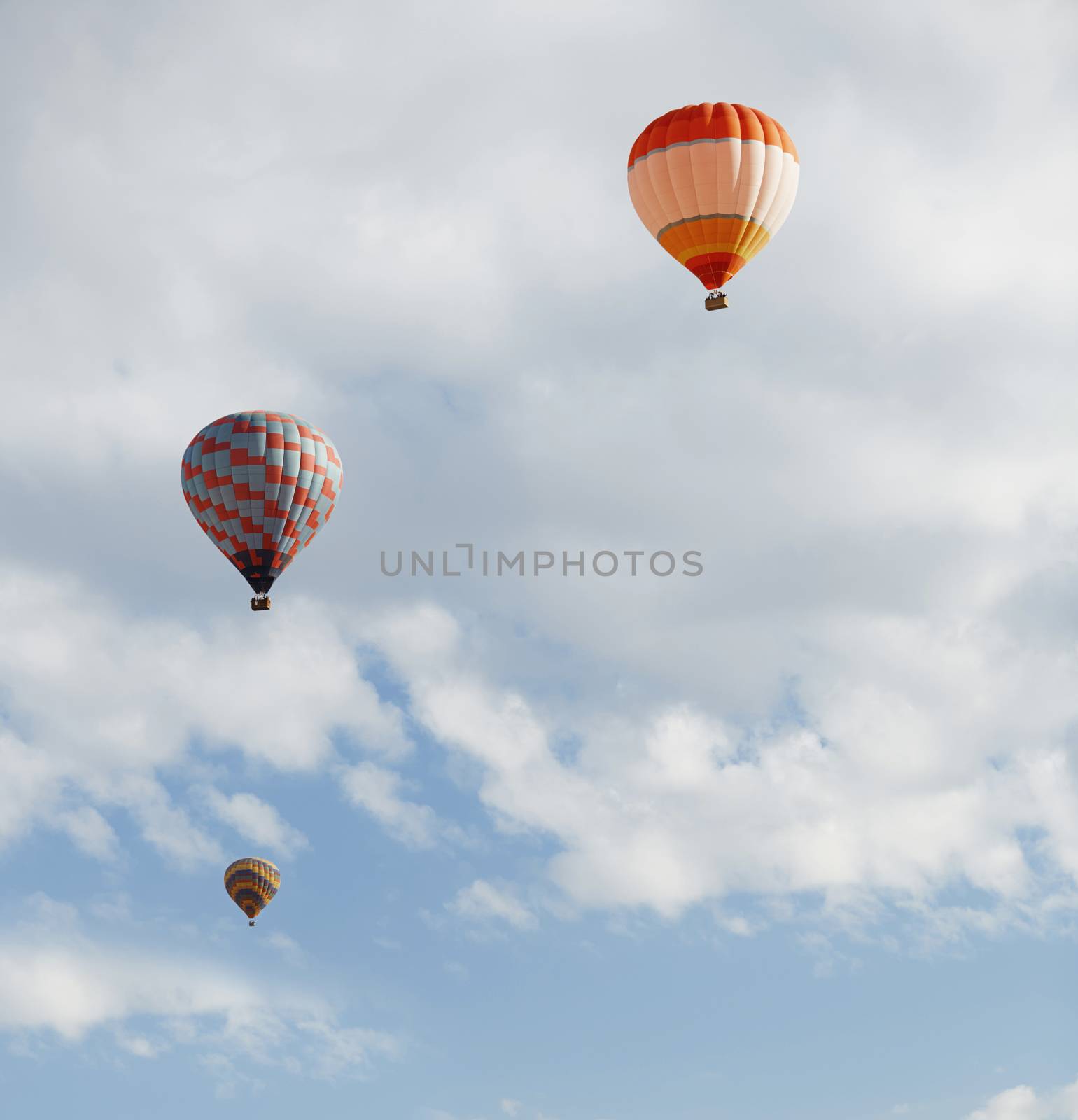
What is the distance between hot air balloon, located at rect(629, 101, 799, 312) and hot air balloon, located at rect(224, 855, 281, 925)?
53.9 metres

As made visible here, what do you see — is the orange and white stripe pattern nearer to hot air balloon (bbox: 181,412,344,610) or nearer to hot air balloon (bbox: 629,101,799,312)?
hot air balloon (bbox: 629,101,799,312)

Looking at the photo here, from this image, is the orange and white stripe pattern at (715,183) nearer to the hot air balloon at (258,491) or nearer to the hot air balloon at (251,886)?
the hot air balloon at (258,491)

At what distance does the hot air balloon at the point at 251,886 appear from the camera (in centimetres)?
10944

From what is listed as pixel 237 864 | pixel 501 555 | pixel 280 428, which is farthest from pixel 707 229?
pixel 237 864

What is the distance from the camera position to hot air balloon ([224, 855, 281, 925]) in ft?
Answer: 359

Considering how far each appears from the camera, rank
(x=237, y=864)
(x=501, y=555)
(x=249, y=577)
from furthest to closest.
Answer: (x=237, y=864)
(x=249, y=577)
(x=501, y=555)

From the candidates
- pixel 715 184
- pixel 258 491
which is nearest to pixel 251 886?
pixel 258 491

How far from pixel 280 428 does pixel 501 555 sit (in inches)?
614

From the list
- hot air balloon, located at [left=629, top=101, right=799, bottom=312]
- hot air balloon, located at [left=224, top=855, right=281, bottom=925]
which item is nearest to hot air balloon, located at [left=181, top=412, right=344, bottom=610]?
hot air balloon, located at [left=629, top=101, right=799, bottom=312]

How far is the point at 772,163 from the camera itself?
70938 millimetres

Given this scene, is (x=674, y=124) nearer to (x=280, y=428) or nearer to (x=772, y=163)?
(x=772, y=163)

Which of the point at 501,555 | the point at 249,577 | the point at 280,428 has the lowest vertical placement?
the point at 501,555

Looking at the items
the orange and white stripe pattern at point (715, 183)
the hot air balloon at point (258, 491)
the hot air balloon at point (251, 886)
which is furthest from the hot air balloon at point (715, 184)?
the hot air balloon at point (251, 886)

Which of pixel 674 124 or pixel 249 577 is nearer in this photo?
pixel 674 124
